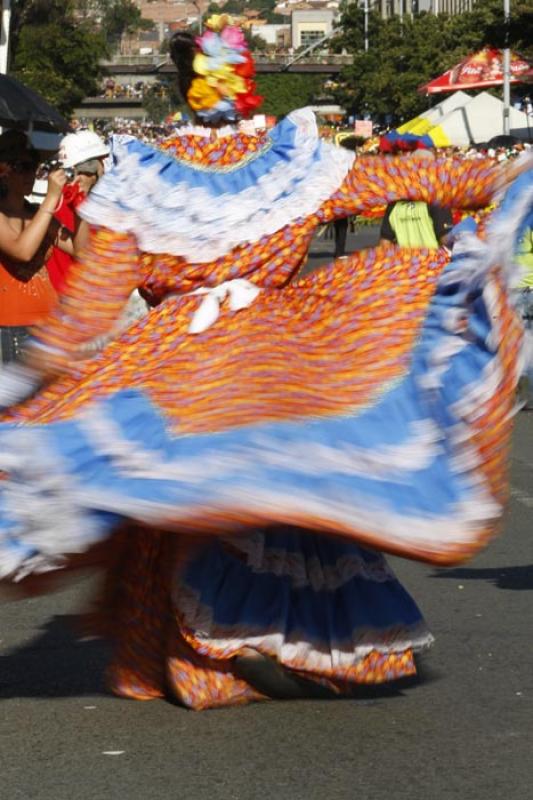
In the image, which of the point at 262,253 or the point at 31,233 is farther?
the point at 31,233

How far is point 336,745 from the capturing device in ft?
Result: 15.8

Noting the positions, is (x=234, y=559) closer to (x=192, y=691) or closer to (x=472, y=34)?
(x=192, y=691)

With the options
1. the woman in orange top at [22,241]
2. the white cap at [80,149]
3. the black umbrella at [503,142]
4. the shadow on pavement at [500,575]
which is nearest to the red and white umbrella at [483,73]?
the black umbrella at [503,142]

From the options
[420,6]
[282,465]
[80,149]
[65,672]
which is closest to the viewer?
[282,465]

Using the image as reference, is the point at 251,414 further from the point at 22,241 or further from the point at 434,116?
the point at 434,116

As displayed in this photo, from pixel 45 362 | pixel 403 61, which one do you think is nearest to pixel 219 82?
pixel 45 362

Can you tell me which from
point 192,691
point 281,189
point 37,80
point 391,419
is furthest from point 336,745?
point 37,80

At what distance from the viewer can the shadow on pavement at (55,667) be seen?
5.49 meters

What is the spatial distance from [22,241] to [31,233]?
0.05 meters

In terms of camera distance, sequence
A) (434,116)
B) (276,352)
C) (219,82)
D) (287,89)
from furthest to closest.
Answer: (287,89) → (434,116) → (219,82) → (276,352)

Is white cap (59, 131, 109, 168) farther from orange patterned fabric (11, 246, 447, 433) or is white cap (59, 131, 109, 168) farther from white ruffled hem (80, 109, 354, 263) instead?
orange patterned fabric (11, 246, 447, 433)

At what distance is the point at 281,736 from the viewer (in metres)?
4.91

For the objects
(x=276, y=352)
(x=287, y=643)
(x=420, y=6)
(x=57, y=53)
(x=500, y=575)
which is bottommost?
(x=420, y=6)

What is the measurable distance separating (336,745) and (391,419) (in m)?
0.84
